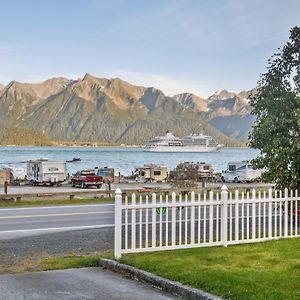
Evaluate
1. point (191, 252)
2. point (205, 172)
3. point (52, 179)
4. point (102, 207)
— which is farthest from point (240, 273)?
point (205, 172)

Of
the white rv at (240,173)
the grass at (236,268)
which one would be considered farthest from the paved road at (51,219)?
the white rv at (240,173)

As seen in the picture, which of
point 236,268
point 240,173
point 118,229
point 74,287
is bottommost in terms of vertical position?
point 74,287

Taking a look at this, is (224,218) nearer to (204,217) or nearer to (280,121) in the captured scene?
(204,217)

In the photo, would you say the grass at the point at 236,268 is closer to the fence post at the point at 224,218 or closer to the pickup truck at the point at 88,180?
the fence post at the point at 224,218

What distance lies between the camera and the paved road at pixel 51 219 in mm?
17625

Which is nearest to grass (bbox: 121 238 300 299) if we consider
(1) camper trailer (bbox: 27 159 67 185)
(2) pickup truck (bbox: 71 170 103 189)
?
(2) pickup truck (bbox: 71 170 103 189)

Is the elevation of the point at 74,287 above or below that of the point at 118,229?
below

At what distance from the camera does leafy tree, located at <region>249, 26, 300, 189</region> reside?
55.6 feet

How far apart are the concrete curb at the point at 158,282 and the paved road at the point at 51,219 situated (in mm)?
6306

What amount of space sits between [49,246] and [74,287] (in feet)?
18.3

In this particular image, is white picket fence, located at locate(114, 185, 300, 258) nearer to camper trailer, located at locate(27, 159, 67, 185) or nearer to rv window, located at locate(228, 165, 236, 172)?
camper trailer, located at locate(27, 159, 67, 185)

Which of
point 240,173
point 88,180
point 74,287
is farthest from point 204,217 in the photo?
point 240,173

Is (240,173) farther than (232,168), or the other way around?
(232,168)

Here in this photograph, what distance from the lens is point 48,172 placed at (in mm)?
55719
